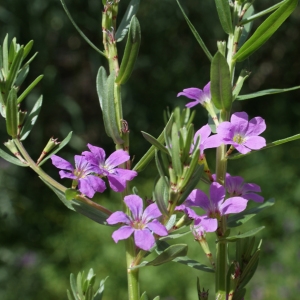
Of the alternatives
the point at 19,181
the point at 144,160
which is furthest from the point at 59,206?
the point at 144,160

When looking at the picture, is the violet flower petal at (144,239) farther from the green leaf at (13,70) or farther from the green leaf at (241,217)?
the green leaf at (13,70)

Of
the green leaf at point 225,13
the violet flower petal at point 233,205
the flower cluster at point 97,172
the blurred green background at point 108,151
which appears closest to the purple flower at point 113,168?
the flower cluster at point 97,172

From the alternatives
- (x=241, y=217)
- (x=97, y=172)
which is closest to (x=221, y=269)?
(x=241, y=217)

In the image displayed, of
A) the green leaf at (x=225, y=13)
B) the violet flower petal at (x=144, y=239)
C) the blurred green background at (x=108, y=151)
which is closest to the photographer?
the violet flower petal at (x=144, y=239)

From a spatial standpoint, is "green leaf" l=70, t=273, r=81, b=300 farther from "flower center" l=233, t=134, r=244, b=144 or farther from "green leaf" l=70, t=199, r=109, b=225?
"flower center" l=233, t=134, r=244, b=144

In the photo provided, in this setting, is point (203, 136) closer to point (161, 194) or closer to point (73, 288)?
point (161, 194)

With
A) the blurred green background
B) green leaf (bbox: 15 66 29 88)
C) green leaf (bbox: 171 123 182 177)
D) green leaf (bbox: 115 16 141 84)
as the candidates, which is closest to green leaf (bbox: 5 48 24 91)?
green leaf (bbox: 15 66 29 88)

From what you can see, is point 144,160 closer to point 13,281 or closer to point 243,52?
point 243,52
